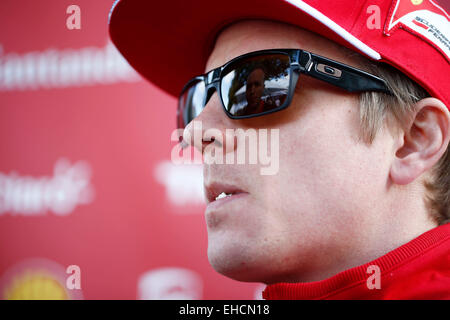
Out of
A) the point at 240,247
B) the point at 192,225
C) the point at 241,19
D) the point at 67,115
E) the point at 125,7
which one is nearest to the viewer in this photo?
the point at 240,247

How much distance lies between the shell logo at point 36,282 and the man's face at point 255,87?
141 cm

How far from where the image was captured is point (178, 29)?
4.12 feet

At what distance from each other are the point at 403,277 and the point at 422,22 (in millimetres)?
580

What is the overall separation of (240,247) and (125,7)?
0.78 meters

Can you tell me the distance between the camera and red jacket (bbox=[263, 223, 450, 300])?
778mm

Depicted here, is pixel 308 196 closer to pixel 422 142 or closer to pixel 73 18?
pixel 422 142

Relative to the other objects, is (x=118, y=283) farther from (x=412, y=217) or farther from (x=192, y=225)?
(x=412, y=217)

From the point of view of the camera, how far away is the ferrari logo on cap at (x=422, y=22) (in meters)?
0.91

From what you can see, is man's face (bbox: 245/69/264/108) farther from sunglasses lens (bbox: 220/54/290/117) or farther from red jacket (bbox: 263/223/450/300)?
red jacket (bbox: 263/223/450/300)

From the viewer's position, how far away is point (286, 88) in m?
0.90

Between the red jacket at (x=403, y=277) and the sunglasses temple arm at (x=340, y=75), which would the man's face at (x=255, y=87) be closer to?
the sunglasses temple arm at (x=340, y=75)

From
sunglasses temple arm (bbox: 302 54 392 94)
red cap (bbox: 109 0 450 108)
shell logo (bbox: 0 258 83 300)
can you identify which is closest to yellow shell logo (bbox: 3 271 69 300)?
shell logo (bbox: 0 258 83 300)
